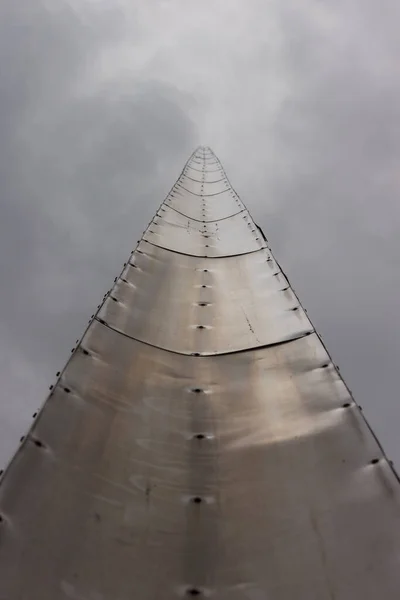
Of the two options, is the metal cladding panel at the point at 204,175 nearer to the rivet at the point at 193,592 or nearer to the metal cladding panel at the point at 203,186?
the metal cladding panel at the point at 203,186

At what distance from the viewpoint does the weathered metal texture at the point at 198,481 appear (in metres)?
3.39

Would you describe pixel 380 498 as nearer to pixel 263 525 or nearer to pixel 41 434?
pixel 263 525

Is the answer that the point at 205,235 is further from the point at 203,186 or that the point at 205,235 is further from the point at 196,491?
the point at 196,491

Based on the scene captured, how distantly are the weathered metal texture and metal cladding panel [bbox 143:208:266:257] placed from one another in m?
3.45

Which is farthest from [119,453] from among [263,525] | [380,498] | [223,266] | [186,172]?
[186,172]

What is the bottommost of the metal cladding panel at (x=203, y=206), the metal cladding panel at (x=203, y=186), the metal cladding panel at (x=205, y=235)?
the metal cladding panel at (x=205, y=235)

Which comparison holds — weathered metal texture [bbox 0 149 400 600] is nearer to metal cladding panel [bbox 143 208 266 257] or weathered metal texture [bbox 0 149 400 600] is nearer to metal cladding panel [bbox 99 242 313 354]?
metal cladding panel [bbox 99 242 313 354]

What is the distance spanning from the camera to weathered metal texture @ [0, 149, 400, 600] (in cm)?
339

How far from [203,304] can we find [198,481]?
327 centimetres

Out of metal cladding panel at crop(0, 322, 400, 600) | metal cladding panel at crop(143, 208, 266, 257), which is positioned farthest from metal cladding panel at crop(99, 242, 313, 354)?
metal cladding panel at crop(0, 322, 400, 600)

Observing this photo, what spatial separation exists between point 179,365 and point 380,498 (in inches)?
90.5

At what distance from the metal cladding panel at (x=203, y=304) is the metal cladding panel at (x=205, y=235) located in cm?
42

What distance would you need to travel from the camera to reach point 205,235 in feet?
35.7

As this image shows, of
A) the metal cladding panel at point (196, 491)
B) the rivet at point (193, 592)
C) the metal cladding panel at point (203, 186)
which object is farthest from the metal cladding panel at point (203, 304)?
the metal cladding panel at point (203, 186)
